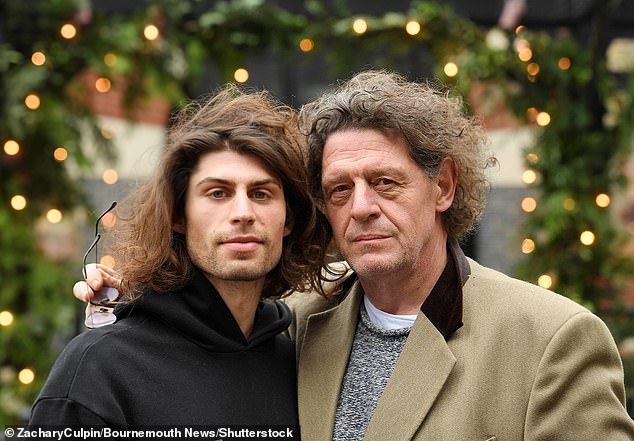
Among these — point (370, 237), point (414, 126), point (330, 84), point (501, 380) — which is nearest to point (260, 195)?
point (370, 237)

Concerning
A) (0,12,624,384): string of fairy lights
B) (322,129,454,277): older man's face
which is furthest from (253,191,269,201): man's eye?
(0,12,624,384): string of fairy lights

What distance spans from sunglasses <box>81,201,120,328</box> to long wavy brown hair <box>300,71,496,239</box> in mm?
730

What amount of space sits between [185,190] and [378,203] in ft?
2.05

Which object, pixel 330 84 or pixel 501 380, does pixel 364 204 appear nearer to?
pixel 501 380

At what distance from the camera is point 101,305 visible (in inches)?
110

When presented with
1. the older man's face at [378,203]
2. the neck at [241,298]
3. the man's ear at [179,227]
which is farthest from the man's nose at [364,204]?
the man's ear at [179,227]

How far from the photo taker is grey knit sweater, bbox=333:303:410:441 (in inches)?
107

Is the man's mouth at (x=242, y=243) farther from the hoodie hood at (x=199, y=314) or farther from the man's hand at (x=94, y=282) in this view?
the man's hand at (x=94, y=282)

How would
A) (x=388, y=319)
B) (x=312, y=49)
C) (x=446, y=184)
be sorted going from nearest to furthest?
(x=388, y=319) < (x=446, y=184) < (x=312, y=49)

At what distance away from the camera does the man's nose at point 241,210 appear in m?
2.71

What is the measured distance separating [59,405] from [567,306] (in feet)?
4.73

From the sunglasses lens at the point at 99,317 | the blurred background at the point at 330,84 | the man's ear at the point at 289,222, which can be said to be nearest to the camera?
the sunglasses lens at the point at 99,317

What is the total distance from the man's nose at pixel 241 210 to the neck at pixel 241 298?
0.68ft

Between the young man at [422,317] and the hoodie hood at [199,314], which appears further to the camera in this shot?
the hoodie hood at [199,314]
